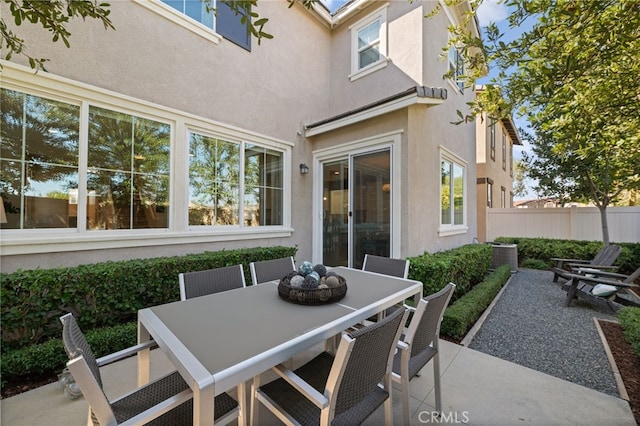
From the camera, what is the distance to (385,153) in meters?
5.58

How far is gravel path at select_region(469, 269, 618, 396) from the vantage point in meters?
3.10

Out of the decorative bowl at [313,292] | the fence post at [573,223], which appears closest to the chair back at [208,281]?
the decorative bowl at [313,292]

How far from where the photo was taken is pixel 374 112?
5352 millimetres

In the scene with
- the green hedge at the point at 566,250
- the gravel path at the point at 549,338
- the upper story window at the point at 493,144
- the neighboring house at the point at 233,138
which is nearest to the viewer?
the gravel path at the point at 549,338

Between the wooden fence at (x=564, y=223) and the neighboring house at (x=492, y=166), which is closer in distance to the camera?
the wooden fence at (x=564, y=223)

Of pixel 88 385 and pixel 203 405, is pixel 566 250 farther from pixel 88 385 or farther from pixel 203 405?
pixel 88 385

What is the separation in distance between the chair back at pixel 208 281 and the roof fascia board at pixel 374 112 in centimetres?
397

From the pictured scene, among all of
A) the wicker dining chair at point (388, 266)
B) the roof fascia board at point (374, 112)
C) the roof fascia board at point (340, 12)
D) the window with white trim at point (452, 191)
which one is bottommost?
the wicker dining chair at point (388, 266)

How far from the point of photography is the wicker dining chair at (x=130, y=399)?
1.26 m

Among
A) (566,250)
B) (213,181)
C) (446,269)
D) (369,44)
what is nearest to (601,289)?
(446,269)

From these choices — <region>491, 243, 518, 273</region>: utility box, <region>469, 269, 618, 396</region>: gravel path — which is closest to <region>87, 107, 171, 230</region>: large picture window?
<region>469, 269, 618, 396</region>: gravel path

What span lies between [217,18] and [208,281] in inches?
210

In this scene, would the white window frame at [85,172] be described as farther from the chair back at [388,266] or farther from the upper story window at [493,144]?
the upper story window at [493,144]

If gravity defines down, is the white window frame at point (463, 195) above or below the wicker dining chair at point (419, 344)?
→ above
